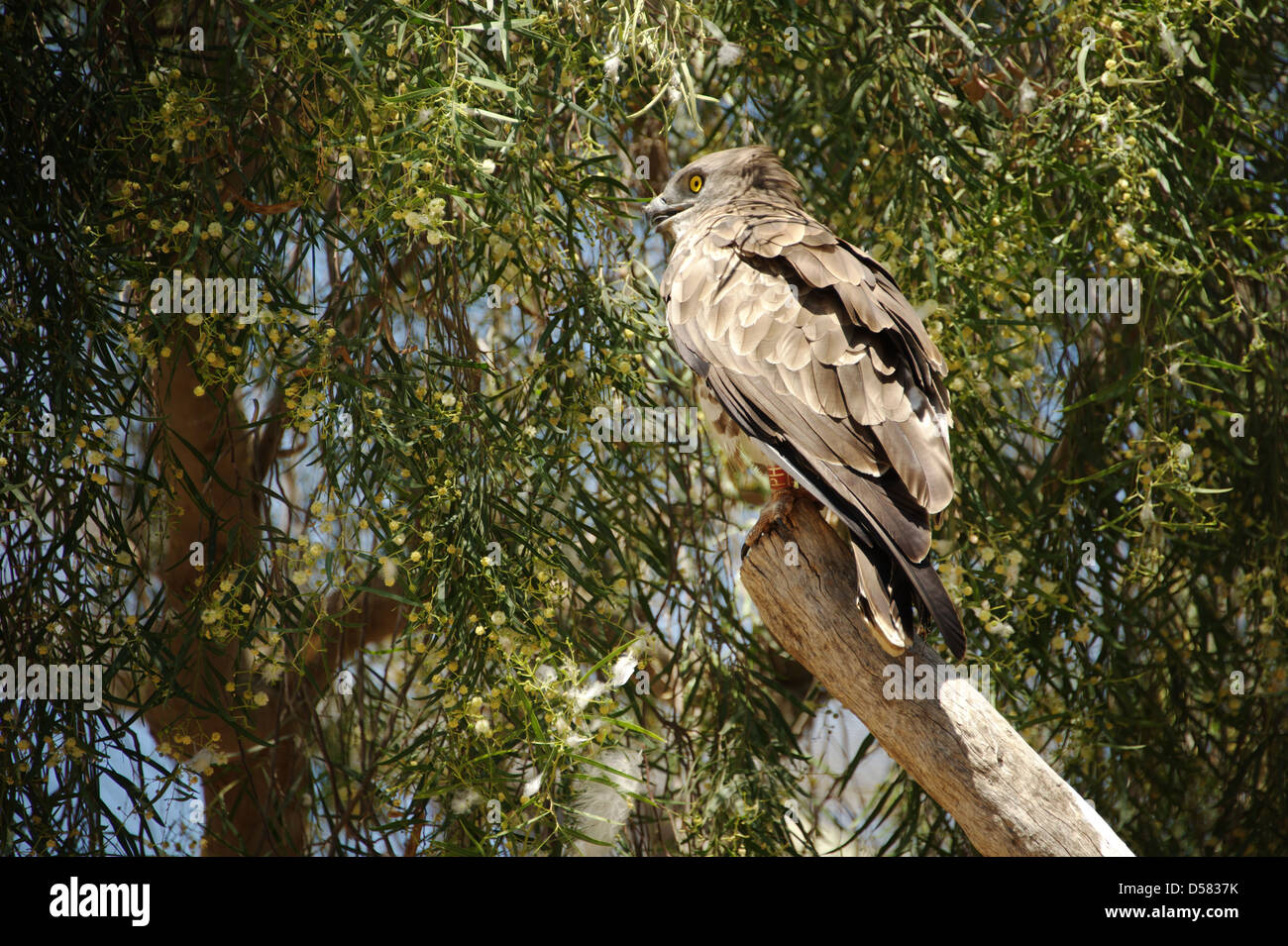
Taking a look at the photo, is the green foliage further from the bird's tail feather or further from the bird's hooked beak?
the bird's tail feather

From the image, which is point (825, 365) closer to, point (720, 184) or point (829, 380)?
point (829, 380)

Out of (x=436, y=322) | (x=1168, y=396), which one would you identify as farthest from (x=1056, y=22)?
(x=436, y=322)

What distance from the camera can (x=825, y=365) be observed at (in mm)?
1768

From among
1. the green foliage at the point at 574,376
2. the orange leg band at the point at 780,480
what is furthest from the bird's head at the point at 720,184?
the orange leg band at the point at 780,480

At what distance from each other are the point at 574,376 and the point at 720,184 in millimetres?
555

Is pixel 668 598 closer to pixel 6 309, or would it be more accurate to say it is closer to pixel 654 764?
pixel 654 764

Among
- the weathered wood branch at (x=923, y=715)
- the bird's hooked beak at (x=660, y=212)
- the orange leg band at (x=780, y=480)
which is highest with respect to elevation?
the bird's hooked beak at (x=660, y=212)

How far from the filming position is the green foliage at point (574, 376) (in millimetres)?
1881

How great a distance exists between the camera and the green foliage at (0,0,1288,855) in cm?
188

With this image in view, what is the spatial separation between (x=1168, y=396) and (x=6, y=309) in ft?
6.98

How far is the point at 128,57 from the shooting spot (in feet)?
7.07

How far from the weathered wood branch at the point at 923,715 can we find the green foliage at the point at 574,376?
0.30 meters

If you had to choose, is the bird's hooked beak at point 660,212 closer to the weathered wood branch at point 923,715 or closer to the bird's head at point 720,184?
the bird's head at point 720,184

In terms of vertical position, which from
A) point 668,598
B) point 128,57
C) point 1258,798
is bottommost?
point 1258,798
